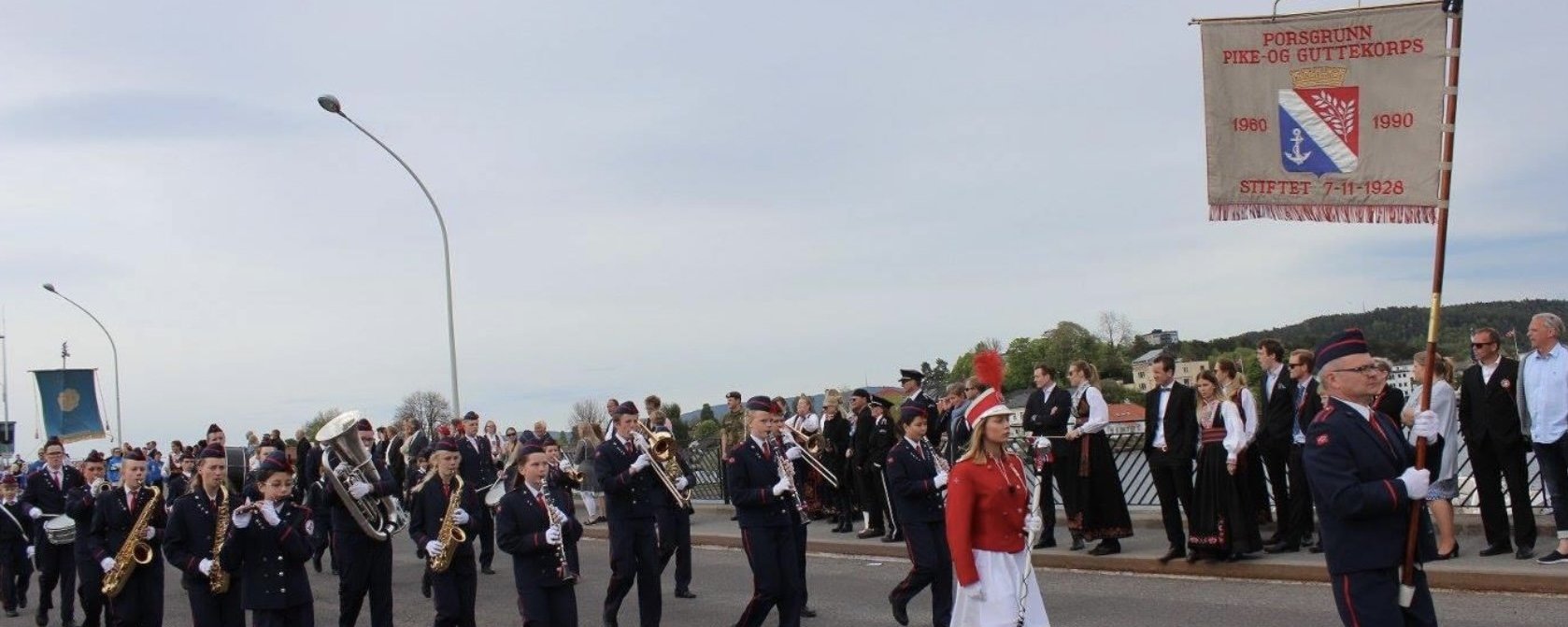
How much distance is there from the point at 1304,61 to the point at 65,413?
37274 millimetres

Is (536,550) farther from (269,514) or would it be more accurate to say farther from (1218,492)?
(1218,492)

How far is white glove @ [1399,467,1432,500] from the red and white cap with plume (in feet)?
7.59

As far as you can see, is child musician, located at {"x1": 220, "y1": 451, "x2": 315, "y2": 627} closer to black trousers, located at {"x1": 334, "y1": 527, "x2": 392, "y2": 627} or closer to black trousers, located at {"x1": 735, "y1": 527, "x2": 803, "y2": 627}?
black trousers, located at {"x1": 334, "y1": 527, "x2": 392, "y2": 627}

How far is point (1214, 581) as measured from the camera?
11.9 m

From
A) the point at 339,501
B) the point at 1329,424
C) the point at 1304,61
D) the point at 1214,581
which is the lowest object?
the point at 1214,581

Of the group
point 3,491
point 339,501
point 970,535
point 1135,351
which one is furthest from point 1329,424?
point 1135,351

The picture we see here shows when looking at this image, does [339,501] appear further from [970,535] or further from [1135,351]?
[1135,351]

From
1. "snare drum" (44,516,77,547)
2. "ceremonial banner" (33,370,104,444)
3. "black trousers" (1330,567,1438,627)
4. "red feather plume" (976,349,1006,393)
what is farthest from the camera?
"ceremonial banner" (33,370,104,444)

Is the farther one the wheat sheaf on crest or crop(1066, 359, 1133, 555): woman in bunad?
crop(1066, 359, 1133, 555): woman in bunad

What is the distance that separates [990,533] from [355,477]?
5.86 metres

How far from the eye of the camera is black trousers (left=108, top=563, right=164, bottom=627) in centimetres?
1066

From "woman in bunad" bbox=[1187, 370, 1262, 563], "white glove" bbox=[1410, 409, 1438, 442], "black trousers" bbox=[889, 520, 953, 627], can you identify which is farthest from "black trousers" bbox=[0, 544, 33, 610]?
"white glove" bbox=[1410, 409, 1438, 442]

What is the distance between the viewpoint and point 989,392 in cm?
756

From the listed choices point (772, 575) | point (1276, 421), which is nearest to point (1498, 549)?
point (1276, 421)
